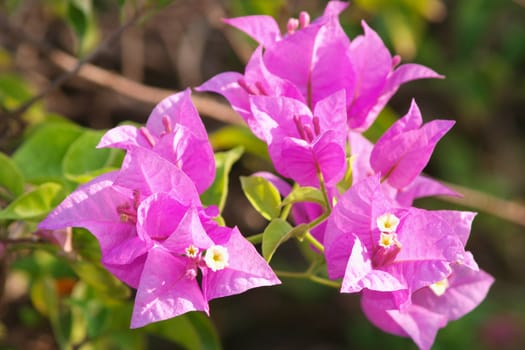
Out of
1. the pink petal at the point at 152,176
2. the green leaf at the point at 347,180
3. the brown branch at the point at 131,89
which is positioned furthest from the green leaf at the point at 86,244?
the brown branch at the point at 131,89

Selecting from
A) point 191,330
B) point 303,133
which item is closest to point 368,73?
point 303,133

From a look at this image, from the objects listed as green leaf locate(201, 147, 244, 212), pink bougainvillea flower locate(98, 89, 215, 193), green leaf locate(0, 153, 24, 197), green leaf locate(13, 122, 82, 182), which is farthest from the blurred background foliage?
pink bougainvillea flower locate(98, 89, 215, 193)

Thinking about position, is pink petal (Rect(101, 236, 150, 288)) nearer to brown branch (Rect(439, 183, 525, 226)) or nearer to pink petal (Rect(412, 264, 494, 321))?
pink petal (Rect(412, 264, 494, 321))

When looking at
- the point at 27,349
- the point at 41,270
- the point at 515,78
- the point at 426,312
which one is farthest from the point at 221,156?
the point at 515,78

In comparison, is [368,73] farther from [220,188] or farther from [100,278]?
[100,278]

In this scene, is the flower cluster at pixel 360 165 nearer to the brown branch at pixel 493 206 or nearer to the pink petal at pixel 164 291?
the pink petal at pixel 164 291

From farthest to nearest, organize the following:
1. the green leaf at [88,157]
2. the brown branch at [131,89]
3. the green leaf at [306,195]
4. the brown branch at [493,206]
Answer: the brown branch at [493,206], the brown branch at [131,89], the green leaf at [88,157], the green leaf at [306,195]
